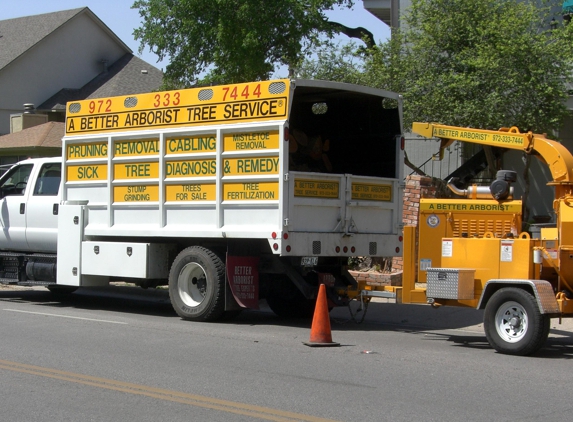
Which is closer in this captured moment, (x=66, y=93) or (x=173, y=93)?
(x=173, y=93)

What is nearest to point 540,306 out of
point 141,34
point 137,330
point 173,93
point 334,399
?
point 334,399

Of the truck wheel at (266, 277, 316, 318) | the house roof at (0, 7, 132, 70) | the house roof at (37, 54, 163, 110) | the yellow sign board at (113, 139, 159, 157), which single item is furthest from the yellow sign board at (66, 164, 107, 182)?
the house roof at (0, 7, 132, 70)

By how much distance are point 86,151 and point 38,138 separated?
15.6m

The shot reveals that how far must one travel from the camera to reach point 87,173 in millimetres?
13555

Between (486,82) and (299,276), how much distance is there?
28.2 ft

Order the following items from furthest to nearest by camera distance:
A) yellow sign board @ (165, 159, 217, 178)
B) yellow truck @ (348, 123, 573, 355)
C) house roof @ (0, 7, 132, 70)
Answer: house roof @ (0, 7, 132, 70)
yellow sign board @ (165, 159, 217, 178)
yellow truck @ (348, 123, 573, 355)

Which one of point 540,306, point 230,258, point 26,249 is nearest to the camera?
point 540,306

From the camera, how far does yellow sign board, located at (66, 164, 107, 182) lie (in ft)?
43.8

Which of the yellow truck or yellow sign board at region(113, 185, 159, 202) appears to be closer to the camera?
the yellow truck

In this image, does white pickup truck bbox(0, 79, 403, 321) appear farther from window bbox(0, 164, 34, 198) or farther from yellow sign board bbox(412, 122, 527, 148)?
yellow sign board bbox(412, 122, 527, 148)

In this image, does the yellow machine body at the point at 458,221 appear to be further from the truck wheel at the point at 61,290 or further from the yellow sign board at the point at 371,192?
the truck wheel at the point at 61,290

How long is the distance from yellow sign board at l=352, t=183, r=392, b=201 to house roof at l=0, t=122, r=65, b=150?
17.2 metres

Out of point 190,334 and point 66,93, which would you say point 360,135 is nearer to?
point 190,334

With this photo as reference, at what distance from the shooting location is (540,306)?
9211mm
